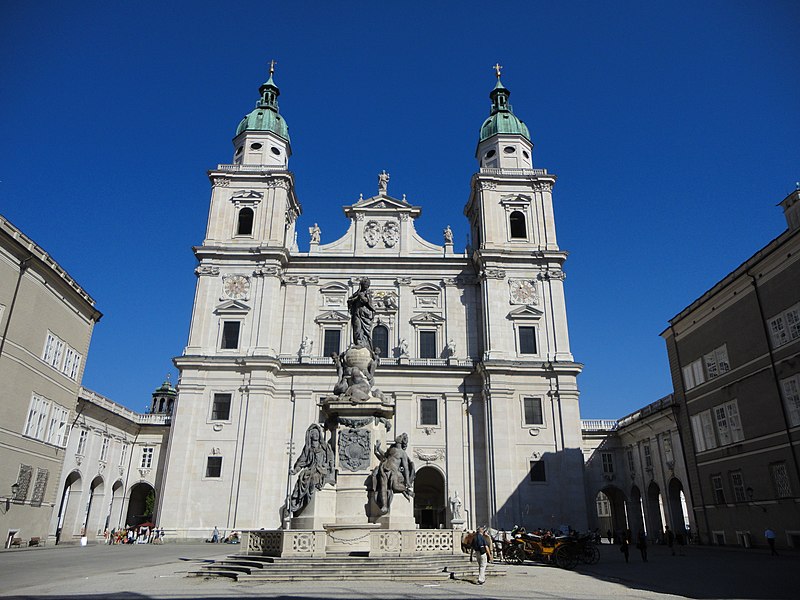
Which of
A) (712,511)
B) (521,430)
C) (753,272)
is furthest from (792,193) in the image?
(521,430)

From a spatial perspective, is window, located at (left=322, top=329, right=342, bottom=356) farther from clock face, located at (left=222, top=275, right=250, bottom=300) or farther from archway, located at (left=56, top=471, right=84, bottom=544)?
archway, located at (left=56, top=471, right=84, bottom=544)

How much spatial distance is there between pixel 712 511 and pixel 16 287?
3467 cm

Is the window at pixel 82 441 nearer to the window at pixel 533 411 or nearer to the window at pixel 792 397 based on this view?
the window at pixel 533 411

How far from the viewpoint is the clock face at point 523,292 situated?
39875mm

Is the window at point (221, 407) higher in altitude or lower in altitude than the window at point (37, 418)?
higher

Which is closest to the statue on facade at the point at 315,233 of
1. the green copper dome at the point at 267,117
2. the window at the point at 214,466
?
the green copper dome at the point at 267,117

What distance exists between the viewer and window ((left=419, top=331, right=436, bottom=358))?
39.8m

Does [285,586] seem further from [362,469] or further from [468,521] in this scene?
[468,521]

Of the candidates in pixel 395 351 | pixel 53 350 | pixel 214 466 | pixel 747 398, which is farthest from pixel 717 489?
pixel 53 350

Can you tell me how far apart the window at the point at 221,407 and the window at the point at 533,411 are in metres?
18.3

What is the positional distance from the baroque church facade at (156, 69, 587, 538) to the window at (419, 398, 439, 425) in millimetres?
89

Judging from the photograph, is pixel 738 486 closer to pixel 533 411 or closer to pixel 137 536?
pixel 533 411

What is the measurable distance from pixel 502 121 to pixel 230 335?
26388 mm

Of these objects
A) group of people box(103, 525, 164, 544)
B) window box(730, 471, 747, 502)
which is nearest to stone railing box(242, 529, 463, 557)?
window box(730, 471, 747, 502)
